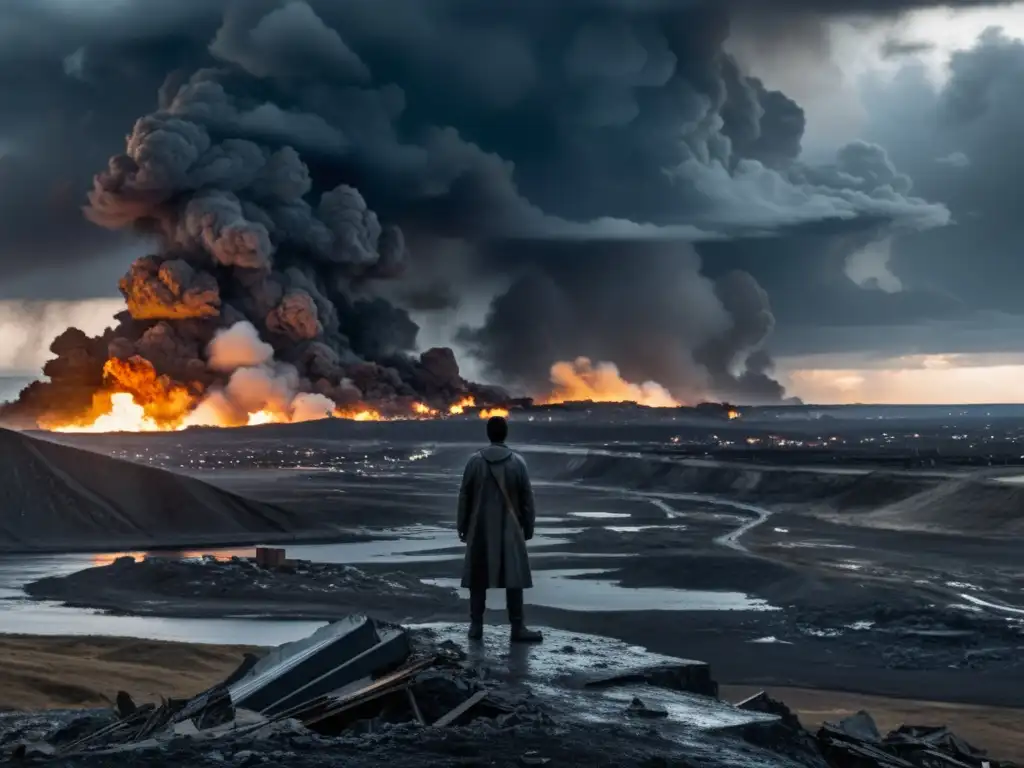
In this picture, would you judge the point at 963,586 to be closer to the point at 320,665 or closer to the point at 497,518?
the point at 497,518

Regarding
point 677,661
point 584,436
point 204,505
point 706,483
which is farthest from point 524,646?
point 584,436

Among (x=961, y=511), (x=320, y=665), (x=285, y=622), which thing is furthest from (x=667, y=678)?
(x=961, y=511)

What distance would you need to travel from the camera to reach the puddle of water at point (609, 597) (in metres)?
24.4

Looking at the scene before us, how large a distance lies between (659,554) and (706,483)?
32.3 metres

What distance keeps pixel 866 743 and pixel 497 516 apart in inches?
154

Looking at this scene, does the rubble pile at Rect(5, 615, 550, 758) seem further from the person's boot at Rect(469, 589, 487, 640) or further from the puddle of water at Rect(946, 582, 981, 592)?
the puddle of water at Rect(946, 582, 981, 592)

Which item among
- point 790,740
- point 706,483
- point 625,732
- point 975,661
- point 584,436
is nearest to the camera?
point 625,732

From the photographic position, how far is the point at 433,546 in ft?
118

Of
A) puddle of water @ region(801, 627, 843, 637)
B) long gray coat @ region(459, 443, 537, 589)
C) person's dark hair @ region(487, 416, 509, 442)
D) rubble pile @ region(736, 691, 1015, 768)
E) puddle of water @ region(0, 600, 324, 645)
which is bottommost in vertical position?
puddle of water @ region(801, 627, 843, 637)

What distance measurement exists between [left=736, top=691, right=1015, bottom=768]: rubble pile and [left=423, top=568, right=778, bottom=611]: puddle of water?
12.2m

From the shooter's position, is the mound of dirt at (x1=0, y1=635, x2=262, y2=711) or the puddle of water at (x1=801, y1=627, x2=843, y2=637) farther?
the puddle of water at (x1=801, y1=627, x2=843, y2=637)

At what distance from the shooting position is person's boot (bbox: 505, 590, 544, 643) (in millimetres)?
13281

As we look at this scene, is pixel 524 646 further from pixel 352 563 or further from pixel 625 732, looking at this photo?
pixel 352 563

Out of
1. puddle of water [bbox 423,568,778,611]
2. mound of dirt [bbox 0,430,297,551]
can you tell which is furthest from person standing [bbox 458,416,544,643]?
mound of dirt [bbox 0,430,297,551]
